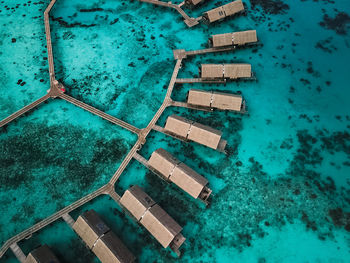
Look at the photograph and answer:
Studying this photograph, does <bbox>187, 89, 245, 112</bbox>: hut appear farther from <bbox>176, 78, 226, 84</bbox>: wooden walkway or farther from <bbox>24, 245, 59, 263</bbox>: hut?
<bbox>24, 245, 59, 263</bbox>: hut

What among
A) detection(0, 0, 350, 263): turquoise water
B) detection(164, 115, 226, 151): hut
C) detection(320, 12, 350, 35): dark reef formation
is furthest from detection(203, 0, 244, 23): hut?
detection(164, 115, 226, 151): hut

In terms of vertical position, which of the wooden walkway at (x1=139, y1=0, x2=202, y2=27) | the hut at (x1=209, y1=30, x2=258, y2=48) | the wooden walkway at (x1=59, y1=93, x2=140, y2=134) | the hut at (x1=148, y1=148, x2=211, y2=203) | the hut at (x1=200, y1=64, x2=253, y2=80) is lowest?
the hut at (x1=148, y1=148, x2=211, y2=203)

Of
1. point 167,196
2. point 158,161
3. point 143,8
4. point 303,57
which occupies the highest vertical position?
point 143,8

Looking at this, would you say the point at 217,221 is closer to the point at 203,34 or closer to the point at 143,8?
the point at 203,34

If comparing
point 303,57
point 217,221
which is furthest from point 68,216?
point 303,57

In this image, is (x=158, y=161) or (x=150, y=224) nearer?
(x=150, y=224)
